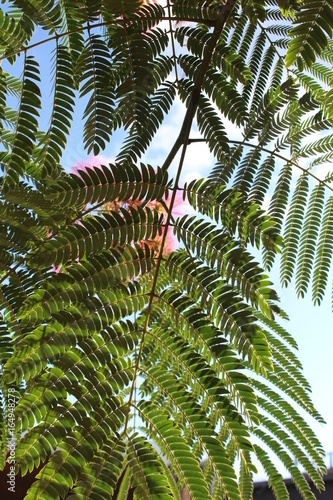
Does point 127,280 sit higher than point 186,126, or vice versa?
point 186,126

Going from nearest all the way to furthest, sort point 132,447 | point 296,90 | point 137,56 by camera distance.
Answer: point 132,447 → point 137,56 → point 296,90

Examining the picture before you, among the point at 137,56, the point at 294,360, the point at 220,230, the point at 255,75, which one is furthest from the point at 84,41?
the point at 294,360

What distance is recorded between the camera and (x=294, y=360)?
1.26 meters

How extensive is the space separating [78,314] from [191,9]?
0.61m

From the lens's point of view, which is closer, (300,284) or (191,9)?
(191,9)

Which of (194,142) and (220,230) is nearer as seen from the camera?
(220,230)

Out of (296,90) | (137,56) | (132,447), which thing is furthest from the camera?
(296,90)

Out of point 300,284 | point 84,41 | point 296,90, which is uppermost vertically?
point 296,90

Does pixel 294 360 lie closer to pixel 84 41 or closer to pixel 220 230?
pixel 220 230

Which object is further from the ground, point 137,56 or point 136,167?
point 137,56

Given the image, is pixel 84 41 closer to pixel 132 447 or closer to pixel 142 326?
pixel 142 326

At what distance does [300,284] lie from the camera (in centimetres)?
124

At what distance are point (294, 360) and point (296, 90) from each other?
0.67 metres

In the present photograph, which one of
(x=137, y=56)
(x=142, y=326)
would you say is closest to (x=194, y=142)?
(x=137, y=56)
